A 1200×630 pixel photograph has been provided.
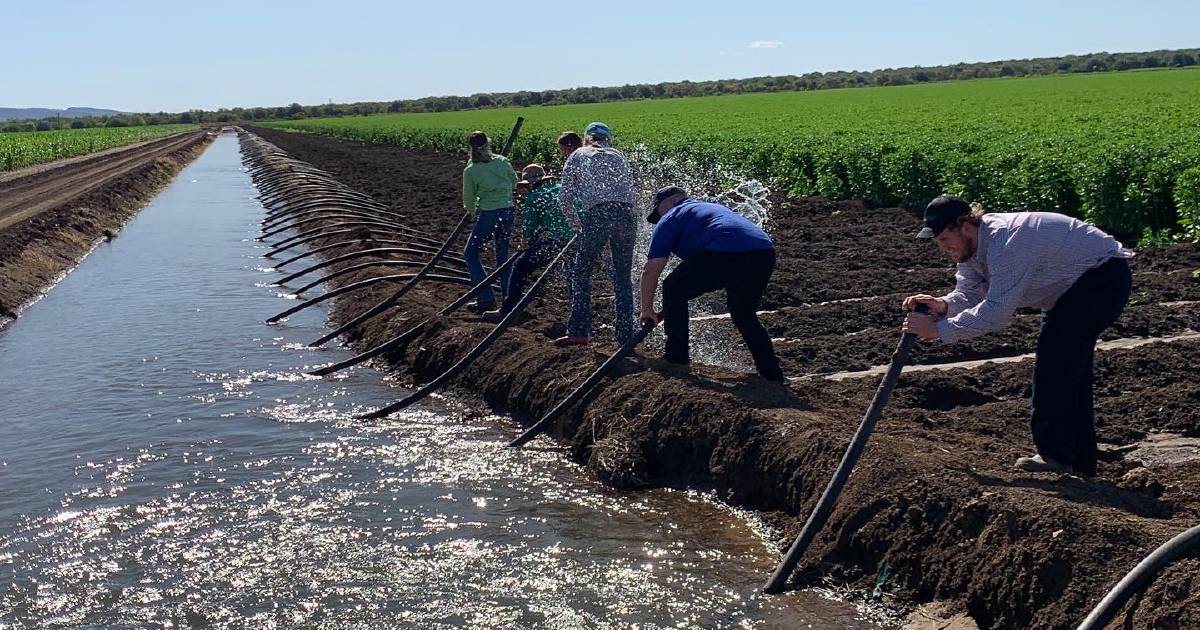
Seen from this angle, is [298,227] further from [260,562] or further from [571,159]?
[260,562]

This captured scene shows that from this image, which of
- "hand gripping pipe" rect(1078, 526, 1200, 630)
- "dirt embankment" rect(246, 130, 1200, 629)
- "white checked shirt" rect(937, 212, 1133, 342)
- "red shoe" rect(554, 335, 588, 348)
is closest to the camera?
"hand gripping pipe" rect(1078, 526, 1200, 630)

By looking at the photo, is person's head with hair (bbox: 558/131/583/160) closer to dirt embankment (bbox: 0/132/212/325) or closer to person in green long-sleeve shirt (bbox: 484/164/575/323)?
person in green long-sleeve shirt (bbox: 484/164/575/323)

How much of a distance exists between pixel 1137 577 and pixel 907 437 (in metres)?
2.43

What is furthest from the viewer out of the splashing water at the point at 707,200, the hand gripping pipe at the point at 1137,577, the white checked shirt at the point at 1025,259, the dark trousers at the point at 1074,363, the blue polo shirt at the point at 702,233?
the splashing water at the point at 707,200

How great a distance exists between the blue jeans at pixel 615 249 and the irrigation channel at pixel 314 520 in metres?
1.25

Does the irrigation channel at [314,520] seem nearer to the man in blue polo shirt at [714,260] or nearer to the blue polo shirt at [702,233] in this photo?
the man in blue polo shirt at [714,260]

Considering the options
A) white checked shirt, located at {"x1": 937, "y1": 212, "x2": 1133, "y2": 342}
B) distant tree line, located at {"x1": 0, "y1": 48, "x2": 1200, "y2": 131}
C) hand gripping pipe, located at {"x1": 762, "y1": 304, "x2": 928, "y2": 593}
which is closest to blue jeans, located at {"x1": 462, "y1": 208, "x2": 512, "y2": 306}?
hand gripping pipe, located at {"x1": 762, "y1": 304, "x2": 928, "y2": 593}

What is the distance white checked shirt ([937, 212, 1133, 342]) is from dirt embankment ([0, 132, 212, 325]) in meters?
12.9

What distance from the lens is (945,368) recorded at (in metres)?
8.91

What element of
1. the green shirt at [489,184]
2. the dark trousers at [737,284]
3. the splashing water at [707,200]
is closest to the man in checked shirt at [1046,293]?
the dark trousers at [737,284]

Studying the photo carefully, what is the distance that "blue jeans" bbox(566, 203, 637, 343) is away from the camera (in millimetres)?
8844

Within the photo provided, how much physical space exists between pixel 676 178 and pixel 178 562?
21271 millimetres

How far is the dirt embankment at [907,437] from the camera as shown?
4.88 meters

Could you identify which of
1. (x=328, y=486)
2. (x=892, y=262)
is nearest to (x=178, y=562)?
(x=328, y=486)
